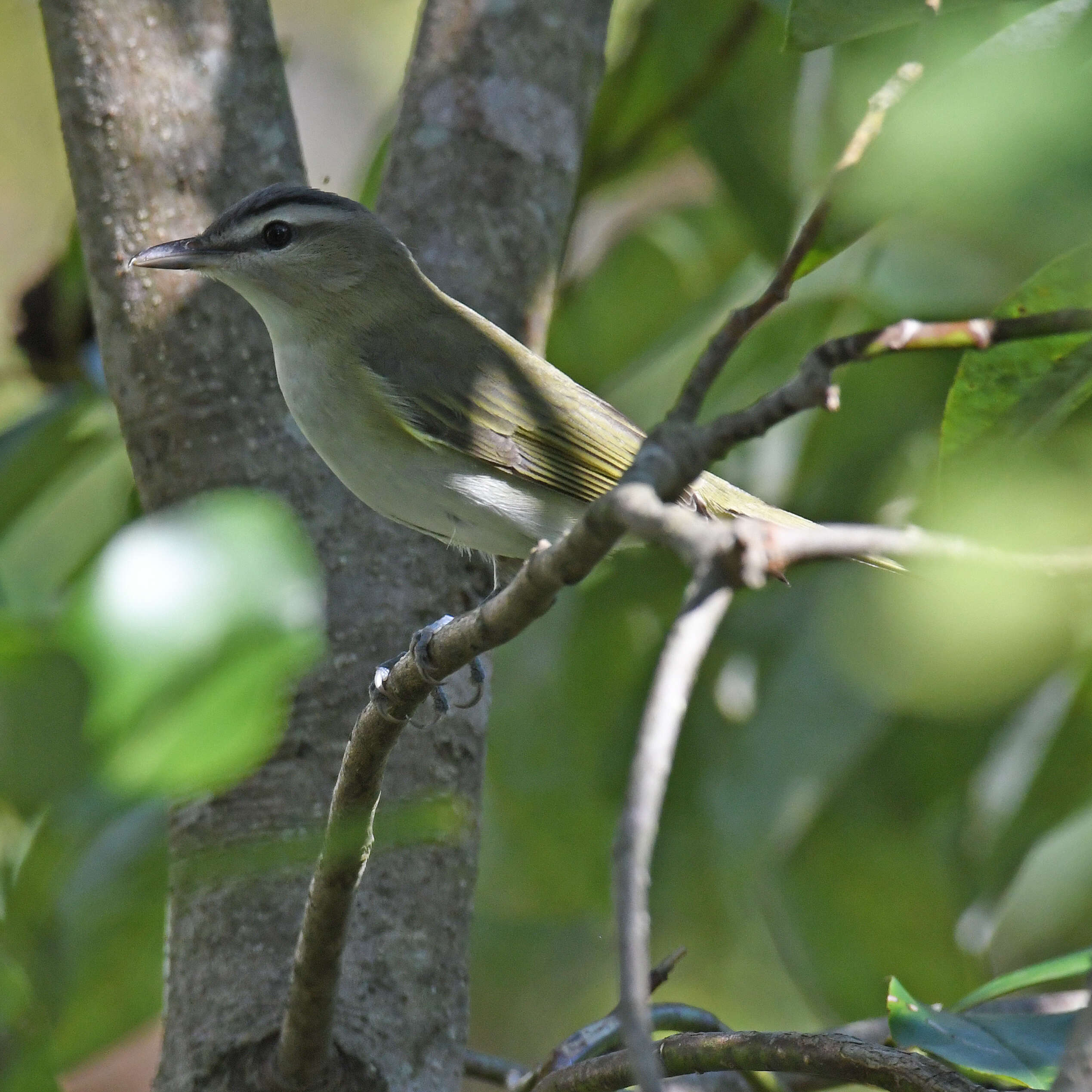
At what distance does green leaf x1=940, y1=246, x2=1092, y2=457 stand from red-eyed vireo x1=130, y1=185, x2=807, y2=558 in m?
0.88

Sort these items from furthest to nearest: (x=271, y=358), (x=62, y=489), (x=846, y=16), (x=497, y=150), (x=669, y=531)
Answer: (x=62, y=489), (x=497, y=150), (x=271, y=358), (x=846, y=16), (x=669, y=531)

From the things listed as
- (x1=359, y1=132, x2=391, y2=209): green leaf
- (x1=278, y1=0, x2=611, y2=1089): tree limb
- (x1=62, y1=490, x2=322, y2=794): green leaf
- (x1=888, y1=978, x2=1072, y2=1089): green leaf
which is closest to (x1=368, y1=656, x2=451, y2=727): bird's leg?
(x1=278, y1=0, x2=611, y2=1089): tree limb

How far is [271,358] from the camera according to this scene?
2.57m

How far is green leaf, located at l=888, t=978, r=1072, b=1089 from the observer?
5.40ft

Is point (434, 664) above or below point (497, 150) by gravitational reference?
below

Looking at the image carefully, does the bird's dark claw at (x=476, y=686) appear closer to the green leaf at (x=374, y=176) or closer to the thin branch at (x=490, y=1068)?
the thin branch at (x=490, y=1068)

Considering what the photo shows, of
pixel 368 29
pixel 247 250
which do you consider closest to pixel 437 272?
pixel 247 250

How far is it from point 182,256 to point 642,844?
1.92 m

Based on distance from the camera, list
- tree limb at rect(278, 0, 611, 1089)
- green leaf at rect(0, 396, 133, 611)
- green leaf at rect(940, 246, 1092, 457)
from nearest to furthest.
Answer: green leaf at rect(940, 246, 1092, 457) → tree limb at rect(278, 0, 611, 1089) → green leaf at rect(0, 396, 133, 611)

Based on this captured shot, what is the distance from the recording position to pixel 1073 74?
3.88 ft

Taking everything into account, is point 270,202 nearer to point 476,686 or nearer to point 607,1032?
point 476,686

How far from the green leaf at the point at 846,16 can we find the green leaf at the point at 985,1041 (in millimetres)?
1148

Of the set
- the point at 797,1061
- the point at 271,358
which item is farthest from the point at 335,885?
the point at 271,358

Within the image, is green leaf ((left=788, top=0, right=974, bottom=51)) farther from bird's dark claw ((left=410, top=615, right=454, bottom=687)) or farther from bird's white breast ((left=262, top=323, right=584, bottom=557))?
bird's white breast ((left=262, top=323, right=584, bottom=557))
